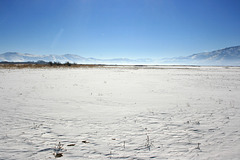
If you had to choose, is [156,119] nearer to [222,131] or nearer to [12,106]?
[222,131]

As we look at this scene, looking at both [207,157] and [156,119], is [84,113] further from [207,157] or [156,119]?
[207,157]

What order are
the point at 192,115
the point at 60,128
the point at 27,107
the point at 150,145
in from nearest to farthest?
the point at 150,145 → the point at 60,128 → the point at 192,115 → the point at 27,107

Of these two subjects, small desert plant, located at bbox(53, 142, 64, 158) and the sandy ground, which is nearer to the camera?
small desert plant, located at bbox(53, 142, 64, 158)

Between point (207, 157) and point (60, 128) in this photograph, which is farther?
point (60, 128)

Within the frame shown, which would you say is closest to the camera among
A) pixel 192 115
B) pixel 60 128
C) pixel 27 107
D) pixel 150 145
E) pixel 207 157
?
pixel 207 157

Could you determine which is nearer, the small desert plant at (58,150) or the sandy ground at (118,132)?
the small desert plant at (58,150)

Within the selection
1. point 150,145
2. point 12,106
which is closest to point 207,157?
point 150,145

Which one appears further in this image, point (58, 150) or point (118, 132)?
point (118, 132)

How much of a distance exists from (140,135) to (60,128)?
122 inches

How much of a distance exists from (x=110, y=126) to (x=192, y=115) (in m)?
4.29

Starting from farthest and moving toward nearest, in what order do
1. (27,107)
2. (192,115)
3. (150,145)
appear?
(27,107) → (192,115) → (150,145)

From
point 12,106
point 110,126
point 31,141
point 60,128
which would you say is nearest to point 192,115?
point 110,126

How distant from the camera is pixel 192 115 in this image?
6.86m

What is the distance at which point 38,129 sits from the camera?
16.7 feet
